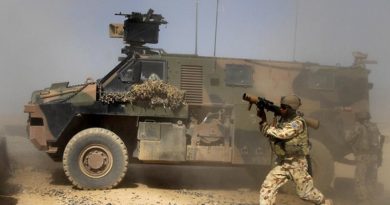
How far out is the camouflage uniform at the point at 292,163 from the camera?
659 centimetres

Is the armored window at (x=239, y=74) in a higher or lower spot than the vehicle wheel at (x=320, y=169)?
higher

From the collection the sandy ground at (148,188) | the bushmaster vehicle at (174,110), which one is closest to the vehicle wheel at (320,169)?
the bushmaster vehicle at (174,110)

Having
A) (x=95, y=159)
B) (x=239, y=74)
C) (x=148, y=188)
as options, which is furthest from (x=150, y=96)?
(x=239, y=74)

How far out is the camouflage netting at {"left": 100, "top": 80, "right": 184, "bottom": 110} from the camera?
9094mm

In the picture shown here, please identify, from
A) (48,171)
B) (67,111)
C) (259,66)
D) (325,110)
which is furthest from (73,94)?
(325,110)

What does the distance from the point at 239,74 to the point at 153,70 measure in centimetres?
150

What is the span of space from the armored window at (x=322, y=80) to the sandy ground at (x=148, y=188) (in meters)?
1.92

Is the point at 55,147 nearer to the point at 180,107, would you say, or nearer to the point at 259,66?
the point at 180,107

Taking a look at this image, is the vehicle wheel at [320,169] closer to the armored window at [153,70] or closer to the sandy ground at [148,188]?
the sandy ground at [148,188]

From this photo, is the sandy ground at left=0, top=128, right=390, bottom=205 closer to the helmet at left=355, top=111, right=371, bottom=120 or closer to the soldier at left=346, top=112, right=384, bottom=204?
the soldier at left=346, top=112, right=384, bottom=204

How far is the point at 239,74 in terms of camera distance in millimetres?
9750

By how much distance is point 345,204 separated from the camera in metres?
9.19

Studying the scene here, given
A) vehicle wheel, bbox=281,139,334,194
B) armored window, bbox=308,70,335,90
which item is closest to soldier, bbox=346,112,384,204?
vehicle wheel, bbox=281,139,334,194

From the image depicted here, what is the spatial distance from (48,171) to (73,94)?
2338mm
